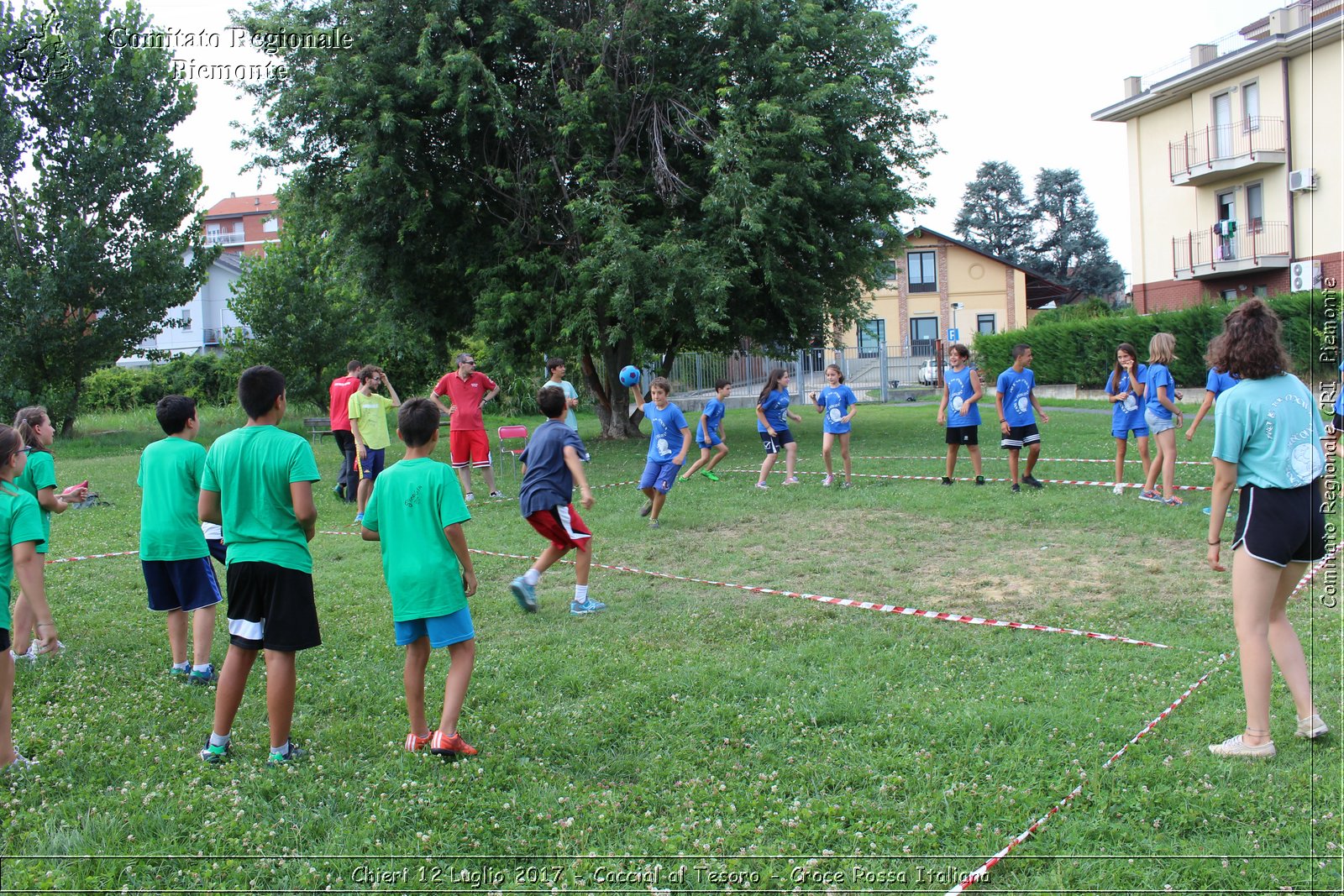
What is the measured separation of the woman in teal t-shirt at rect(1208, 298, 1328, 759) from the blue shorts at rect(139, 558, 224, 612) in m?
5.27

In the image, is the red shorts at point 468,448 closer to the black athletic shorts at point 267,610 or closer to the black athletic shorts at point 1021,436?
the black athletic shorts at point 1021,436

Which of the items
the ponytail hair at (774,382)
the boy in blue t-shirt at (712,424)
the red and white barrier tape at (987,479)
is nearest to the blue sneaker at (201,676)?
the boy in blue t-shirt at (712,424)

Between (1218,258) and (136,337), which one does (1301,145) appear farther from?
(136,337)

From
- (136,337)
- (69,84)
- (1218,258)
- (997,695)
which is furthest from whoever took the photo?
(1218,258)

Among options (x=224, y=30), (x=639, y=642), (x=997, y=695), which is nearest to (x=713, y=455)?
(x=639, y=642)

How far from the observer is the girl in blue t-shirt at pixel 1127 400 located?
10.4 meters

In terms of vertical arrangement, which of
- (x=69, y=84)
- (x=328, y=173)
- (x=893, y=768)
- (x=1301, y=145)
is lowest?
(x=893, y=768)

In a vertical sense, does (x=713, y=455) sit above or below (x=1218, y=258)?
below

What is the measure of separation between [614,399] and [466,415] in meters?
10.1

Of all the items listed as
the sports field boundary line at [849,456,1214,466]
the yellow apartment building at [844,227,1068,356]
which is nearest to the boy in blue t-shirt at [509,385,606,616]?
the sports field boundary line at [849,456,1214,466]

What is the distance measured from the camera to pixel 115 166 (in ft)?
80.0

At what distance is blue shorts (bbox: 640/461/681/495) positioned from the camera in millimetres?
10320

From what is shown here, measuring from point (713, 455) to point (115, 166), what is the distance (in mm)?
18994

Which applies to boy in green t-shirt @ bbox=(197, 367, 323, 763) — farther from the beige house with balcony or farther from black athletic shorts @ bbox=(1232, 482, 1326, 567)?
the beige house with balcony
